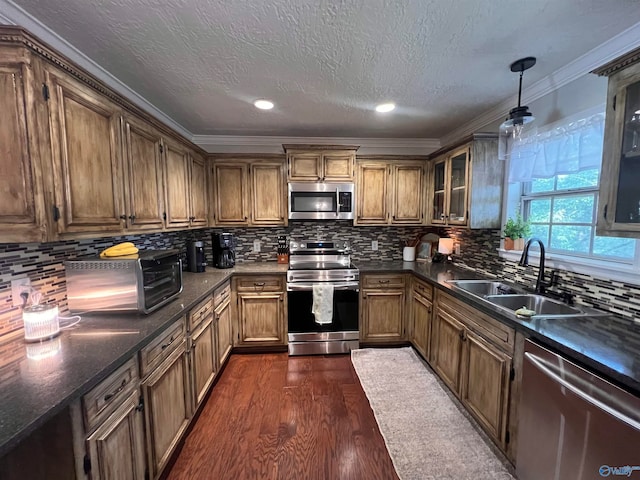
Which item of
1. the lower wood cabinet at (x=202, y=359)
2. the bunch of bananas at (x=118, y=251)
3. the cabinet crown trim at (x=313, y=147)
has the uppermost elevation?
the cabinet crown trim at (x=313, y=147)

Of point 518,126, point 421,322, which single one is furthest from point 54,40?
A: point 421,322

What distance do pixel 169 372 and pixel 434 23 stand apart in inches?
95.0

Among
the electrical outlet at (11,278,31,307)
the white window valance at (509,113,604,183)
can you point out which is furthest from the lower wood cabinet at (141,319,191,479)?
the white window valance at (509,113,604,183)

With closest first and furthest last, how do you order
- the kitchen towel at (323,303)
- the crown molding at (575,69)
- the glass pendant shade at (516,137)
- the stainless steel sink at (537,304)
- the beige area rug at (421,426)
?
the crown molding at (575,69)
the beige area rug at (421,426)
the stainless steel sink at (537,304)
the glass pendant shade at (516,137)
the kitchen towel at (323,303)

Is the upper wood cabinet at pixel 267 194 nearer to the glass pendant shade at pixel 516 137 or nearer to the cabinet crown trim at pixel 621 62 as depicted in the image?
the glass pendant shade at pixel 516 137

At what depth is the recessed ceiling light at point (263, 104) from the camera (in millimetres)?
2282

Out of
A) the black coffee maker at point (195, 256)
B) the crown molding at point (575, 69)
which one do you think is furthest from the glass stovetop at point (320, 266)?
the crown molding at point (575, 69)

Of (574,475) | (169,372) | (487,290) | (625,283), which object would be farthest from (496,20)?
(169,372)

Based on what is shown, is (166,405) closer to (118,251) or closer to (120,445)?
(120,445)

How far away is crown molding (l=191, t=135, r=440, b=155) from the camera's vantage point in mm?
3295

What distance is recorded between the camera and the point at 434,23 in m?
1.37

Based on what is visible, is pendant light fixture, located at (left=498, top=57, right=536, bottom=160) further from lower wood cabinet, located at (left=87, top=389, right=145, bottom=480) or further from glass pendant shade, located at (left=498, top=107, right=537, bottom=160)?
lower wood cabinet, located at (left=87, top=389, right=145, bottom=480)

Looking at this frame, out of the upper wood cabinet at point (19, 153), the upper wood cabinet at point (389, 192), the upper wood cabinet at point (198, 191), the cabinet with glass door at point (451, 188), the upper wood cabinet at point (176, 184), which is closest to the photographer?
the upper wood cabinet at point (19, 153)

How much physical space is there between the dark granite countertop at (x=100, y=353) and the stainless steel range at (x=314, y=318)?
1.27 metres
